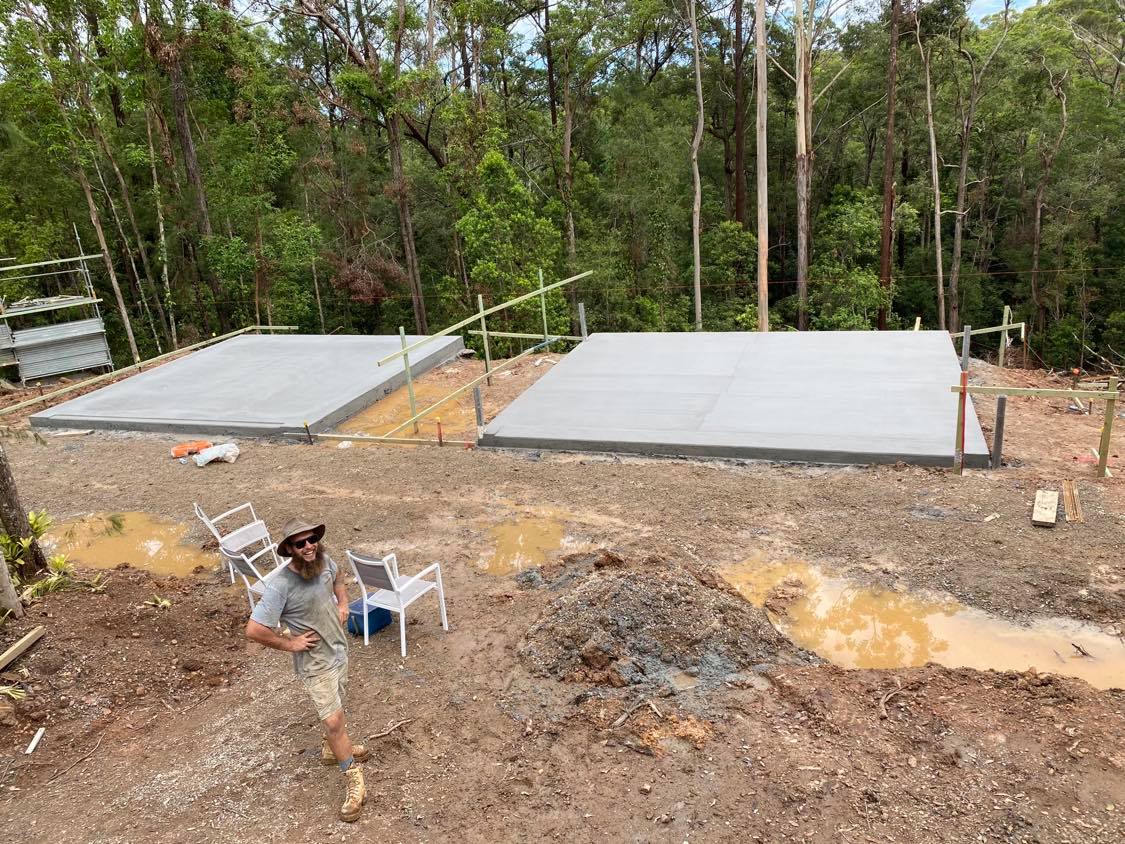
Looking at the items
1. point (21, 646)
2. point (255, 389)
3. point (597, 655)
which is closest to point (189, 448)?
point (255, 389)

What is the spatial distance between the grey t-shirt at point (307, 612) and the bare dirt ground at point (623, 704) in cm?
61

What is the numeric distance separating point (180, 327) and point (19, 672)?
1956cm

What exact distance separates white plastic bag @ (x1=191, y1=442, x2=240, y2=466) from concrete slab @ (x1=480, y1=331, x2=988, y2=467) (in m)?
2.83

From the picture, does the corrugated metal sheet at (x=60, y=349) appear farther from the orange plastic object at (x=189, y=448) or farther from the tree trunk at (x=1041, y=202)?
the tree trunk at (x=1041, y=202)

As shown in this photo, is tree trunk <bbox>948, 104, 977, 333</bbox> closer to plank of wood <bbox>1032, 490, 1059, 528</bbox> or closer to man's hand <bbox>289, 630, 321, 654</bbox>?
plank of wood <bbox>1032, 490, 1059, 528</bbox>

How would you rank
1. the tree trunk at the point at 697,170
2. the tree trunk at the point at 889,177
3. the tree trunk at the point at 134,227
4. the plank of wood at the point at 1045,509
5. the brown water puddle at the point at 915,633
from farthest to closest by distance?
1. the tree trunk at the point at 697,170
2. the tree trunk at the point at 889,177
3. the tree trunk at the point at 134,227
4. the plank of wood at the point at 1045,509
5. the brown water puddle at the point at 915,633

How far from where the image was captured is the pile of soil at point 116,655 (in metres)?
3.99

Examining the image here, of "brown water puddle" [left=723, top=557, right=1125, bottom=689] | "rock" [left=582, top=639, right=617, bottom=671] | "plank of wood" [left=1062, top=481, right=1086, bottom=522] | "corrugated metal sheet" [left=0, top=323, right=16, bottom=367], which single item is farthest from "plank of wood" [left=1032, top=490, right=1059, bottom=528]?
"corrugated metal sheet" [left=0, top=323, right=16, bottom=367]

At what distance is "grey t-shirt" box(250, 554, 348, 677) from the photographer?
3.13 meters

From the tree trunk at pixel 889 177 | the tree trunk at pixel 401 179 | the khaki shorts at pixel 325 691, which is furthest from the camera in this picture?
the tree trunk at pixel 889 177

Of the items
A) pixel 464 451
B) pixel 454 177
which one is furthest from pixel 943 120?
pixel 464 451

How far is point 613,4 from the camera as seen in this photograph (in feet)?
69.5

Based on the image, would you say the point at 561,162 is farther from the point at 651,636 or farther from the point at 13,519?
the point at 651,636

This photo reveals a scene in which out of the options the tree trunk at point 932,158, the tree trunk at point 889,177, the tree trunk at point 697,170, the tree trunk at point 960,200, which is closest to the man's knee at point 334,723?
the tree trunk at point 697,170
